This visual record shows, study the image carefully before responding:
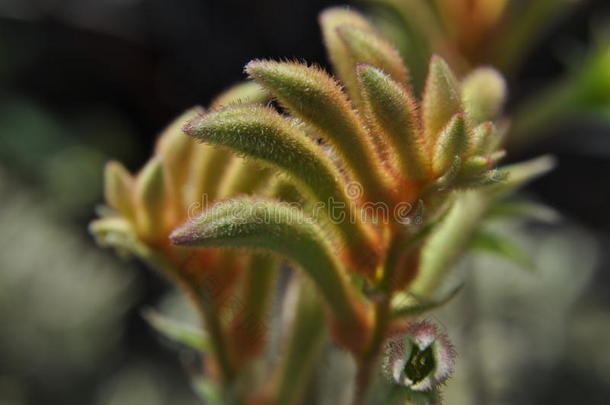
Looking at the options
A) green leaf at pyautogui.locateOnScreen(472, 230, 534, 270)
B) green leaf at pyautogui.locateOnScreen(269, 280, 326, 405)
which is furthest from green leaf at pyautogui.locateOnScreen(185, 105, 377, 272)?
green leaf at pyautogui.locateOnScreen(472, 230, 534, 270)

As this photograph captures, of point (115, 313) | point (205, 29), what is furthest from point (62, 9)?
point (115, 313)

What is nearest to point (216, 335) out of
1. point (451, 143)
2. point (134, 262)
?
point (451, 143)

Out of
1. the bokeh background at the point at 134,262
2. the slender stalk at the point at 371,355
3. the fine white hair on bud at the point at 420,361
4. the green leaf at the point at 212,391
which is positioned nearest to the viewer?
the fine white hair on bud at the point at 420,361

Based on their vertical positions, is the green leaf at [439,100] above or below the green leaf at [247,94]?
below

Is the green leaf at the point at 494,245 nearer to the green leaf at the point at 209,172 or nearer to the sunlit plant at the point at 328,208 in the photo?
the sunlit plant at the point at 328,208

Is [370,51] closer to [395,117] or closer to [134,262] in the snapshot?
[395,117]

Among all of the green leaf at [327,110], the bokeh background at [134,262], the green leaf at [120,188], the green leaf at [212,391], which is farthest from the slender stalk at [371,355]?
the bokeh background at [134,262]
